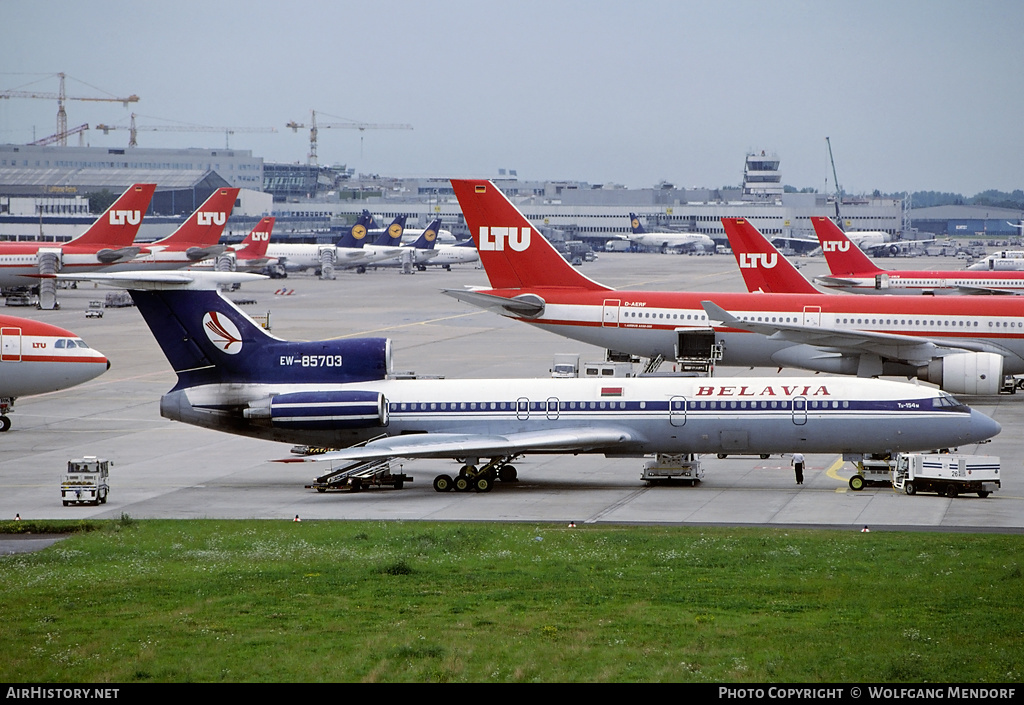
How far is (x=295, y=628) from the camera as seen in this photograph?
65.4ft

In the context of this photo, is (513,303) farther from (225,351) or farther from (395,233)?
(395,233)

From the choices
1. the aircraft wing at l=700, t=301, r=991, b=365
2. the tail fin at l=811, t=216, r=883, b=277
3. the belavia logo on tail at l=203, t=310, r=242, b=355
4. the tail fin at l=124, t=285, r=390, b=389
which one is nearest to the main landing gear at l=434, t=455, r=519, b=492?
the tail fin at l=124, t=285, r=390, b=389

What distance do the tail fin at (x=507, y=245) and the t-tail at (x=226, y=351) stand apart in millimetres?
15959

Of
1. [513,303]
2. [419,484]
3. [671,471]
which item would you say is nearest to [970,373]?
[671,471]

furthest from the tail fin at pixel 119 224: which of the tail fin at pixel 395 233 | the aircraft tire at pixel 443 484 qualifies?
the aircraft tire at pixel 443 484

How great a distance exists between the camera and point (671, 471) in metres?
37.9

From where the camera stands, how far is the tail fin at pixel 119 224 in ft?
340

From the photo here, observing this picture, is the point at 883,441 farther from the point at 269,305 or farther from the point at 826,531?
the point at 269,305

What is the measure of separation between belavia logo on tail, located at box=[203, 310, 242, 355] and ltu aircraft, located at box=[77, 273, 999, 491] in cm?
3

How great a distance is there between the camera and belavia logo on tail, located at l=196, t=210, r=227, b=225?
11294cm

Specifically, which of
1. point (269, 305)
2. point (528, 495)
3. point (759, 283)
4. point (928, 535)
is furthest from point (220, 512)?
point (269, 305)

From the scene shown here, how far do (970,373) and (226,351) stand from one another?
31.1 m

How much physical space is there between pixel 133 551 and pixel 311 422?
10603 mm

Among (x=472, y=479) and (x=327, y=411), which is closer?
(x=472, y=479)
